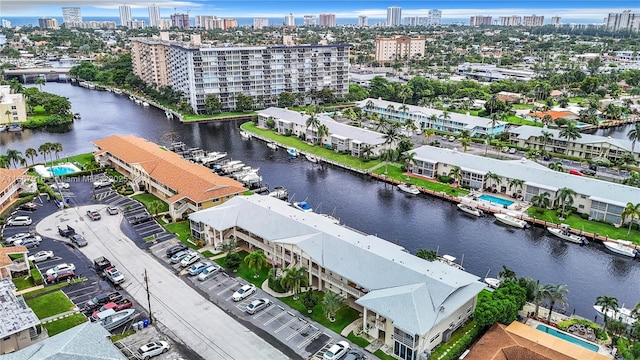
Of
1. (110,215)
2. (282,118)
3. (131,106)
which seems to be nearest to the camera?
(110,215)

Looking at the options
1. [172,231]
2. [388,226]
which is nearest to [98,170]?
[172,231]

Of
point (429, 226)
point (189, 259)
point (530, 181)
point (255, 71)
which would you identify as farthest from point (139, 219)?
point (255, 71)

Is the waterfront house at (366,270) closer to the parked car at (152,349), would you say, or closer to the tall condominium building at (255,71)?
the parked car at (152,349)

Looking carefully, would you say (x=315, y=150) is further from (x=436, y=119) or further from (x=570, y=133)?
(x=570, y=133)

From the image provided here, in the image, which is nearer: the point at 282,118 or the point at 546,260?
the point at 546,260

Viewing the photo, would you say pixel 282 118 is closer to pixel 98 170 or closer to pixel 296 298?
pixel 98 170

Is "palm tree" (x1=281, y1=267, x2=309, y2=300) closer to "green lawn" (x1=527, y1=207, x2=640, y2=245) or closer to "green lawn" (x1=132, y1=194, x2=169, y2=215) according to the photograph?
"green lawn" (x1=132, y1=194, x2=169, y2=215)

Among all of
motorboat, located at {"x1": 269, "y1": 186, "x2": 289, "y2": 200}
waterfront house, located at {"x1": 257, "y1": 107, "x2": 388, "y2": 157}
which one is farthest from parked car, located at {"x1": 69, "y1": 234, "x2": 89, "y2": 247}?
waterfront house, located at {"x1": 257, "y1": 107, "x2": 388, "y2": 157}
